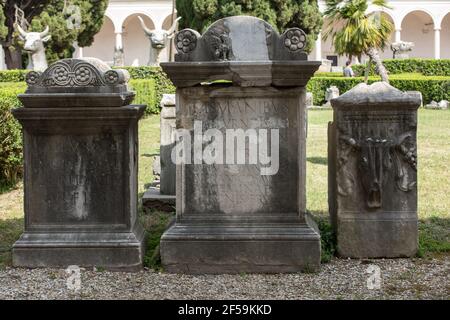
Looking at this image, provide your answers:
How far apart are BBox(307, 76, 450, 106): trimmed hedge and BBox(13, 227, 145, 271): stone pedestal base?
1894 centimetres

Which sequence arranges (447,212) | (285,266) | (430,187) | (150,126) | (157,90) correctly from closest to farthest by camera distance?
(285,266) → (447,212) → (430,187) → (150,126) → (157,90)

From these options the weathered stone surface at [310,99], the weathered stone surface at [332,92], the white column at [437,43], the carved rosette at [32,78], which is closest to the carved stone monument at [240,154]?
the carved rosette at [32,78]

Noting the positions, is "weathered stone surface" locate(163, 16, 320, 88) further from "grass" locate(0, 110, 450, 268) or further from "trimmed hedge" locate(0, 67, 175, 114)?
"trimmed hedge" locate(0, 67, 175, 114)

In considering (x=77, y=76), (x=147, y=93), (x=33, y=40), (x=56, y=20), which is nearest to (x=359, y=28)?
(x=147, y=93)

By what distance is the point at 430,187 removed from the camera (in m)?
8.55

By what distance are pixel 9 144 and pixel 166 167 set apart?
250cm

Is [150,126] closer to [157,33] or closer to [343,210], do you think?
[157,33]

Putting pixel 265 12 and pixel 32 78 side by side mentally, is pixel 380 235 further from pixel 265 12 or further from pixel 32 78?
pixel 265 12

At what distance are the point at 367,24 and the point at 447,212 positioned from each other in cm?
772

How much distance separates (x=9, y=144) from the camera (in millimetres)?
8484

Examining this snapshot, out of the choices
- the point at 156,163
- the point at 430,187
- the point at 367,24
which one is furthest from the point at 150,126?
the point at 430,187

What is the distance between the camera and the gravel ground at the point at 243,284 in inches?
170

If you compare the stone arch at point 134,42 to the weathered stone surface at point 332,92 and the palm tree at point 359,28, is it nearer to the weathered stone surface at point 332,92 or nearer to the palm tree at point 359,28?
the weathered stone surface at point 332,92

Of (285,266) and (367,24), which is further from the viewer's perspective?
(367,24)
